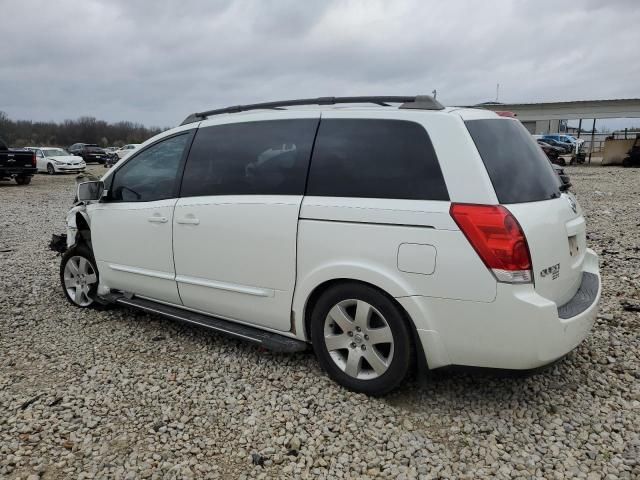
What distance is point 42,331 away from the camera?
4.38m

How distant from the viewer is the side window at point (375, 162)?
2.85m

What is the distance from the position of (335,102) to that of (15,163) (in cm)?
2071

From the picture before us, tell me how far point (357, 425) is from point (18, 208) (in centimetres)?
1388

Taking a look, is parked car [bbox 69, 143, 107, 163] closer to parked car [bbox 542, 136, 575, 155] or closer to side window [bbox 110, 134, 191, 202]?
parked car [bbox 542, 136, 575, 155]

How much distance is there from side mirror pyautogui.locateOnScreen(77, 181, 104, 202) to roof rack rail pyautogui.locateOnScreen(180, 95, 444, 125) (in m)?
1.01

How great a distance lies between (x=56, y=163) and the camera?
2669 centimetres

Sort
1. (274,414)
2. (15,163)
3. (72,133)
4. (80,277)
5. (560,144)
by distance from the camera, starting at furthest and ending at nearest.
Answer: (72,133) → (560,144) → (15,163) → (80,277) → (274,414)

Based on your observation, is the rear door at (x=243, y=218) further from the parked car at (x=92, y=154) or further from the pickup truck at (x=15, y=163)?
the parked car at (x=92, y=154)

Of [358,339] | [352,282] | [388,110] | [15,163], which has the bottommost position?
[358,339]

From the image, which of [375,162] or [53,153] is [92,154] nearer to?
[53,153]

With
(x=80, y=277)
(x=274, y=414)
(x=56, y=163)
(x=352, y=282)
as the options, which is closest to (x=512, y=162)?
(x=352, y=282)

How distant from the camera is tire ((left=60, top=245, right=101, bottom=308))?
4766 millimetres

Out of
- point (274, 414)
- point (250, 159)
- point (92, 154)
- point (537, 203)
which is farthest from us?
point (92, 154)

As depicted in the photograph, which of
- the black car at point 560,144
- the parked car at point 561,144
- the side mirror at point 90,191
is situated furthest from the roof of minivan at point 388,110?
the black car at point 560,144
